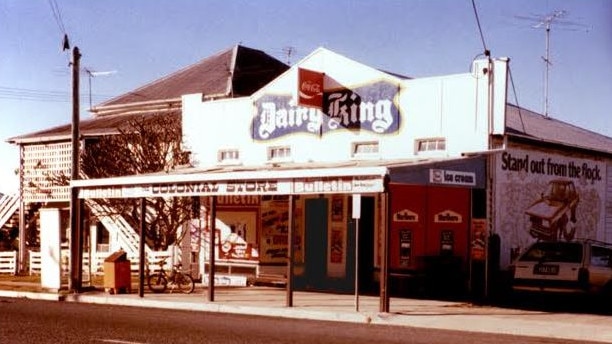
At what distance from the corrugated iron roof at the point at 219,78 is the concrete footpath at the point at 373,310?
13354 millimetres

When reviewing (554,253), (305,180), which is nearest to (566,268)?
(554,253)

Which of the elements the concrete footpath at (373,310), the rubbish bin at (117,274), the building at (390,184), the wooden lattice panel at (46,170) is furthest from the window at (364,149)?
the wooden lattice panel at (46,170)

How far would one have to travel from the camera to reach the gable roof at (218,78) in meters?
35.5

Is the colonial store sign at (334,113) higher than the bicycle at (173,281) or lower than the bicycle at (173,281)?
higher

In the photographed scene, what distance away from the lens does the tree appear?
1109 inches

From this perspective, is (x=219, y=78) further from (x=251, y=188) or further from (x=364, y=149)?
(x=251, y=188)

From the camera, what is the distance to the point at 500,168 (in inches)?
827

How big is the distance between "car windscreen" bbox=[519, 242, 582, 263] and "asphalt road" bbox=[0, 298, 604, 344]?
4908 mm

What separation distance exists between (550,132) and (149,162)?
13058 mm

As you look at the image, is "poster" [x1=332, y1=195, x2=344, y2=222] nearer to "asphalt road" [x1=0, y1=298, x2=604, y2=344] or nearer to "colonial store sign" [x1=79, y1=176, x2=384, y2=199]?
"colonial store sign" [x1=79, y1=176, x2=384, y2=199]

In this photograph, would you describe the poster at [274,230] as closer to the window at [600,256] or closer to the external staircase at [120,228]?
the external staircase at [120,228]

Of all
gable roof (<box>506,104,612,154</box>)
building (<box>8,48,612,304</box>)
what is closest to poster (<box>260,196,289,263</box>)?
building (<box>8,48,612,304</box>)

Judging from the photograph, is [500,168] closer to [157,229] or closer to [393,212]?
[393,212]

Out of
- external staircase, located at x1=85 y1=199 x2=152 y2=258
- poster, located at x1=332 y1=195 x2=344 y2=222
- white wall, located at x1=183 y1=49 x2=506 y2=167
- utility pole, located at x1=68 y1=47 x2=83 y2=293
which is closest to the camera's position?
white wall, located at x1=183 y1=49 x2=506 y2=167
